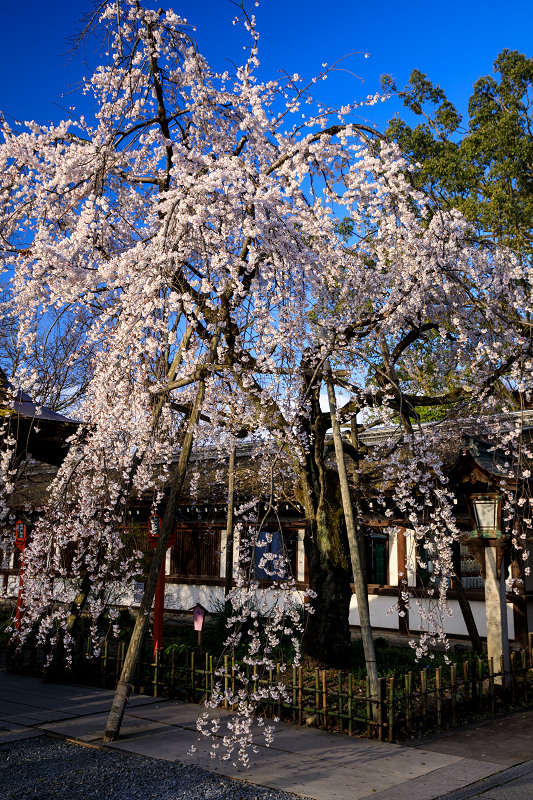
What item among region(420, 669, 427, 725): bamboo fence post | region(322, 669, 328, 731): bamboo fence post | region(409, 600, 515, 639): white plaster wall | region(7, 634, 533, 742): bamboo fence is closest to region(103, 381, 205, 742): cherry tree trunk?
region(7, 634, 533, 742): bamboo fence

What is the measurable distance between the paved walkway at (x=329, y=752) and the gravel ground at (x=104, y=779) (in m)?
0.27

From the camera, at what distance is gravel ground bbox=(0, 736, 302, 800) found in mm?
6379

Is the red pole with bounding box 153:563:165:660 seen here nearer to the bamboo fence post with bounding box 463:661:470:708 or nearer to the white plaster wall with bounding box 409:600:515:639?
the bamboo fence post with bounding box 463:661:470:708

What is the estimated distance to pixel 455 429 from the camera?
12.2m

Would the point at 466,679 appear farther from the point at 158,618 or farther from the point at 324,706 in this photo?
the point at 158,618

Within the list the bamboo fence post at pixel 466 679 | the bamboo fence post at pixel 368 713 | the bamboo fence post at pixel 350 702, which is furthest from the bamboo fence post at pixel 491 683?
the bamboo fence post at pixel 350 702

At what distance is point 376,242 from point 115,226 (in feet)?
12.4

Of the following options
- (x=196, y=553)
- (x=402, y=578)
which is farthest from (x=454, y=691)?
(x=196, y=553)

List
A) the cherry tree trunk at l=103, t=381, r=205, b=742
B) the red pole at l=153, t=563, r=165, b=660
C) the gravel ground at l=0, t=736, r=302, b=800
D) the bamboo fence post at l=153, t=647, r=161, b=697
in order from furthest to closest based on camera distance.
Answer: the red pole at l=153, t=563, r=165, b=660
the bamboo fence post at l=153, t=647, r=161, b=697
the cherry tree trunk at l=103, t=381, r=205, b=742
the gravel ground at l=0, t=736, r=302, b=800

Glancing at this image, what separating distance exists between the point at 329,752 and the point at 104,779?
104 inches

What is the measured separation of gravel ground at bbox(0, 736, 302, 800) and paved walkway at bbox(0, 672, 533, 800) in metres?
0.27

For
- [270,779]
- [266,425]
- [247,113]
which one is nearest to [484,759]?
[270,779]

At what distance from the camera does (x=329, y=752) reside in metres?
7.79

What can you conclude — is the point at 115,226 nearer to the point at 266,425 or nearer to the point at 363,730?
the point at 266,425
